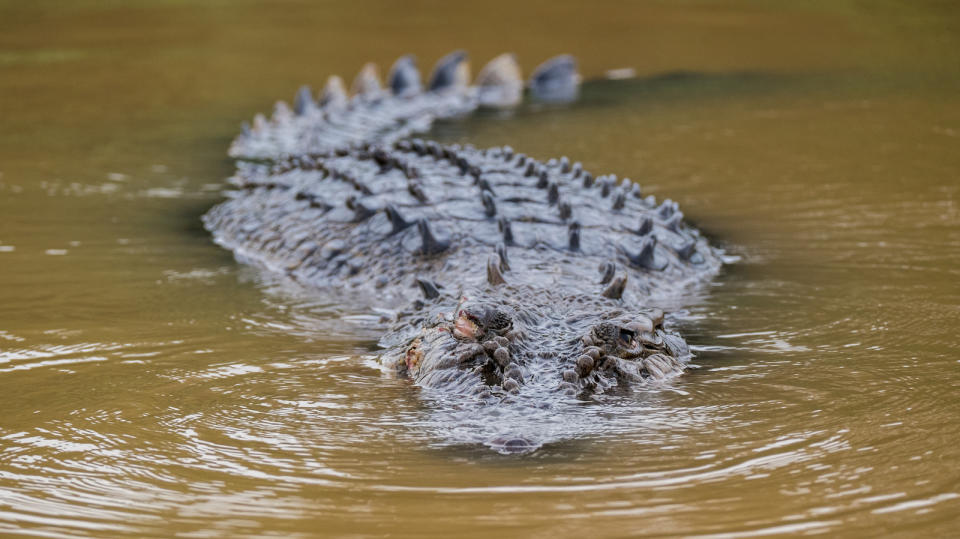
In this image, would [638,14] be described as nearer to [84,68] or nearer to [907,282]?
[84,68]

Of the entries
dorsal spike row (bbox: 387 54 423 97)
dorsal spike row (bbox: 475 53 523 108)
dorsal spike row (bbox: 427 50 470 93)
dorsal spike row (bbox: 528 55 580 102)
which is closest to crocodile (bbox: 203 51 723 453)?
dorsal spike row (bbox: 387 54 423 97)

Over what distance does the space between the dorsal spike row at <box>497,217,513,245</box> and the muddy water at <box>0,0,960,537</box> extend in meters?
0.87

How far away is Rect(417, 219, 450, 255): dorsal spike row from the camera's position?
249 inches

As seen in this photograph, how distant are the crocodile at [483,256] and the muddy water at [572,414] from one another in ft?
0.58

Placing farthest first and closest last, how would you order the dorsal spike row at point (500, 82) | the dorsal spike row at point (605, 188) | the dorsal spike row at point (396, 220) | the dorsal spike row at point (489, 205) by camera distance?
1. the dorsal spike row at point (500, 82)
2. the dorsal spike row at point (605, 188)
3. the dorsal spike row at point (396, 220)
4. the dorsal spike row at point (489, 205)

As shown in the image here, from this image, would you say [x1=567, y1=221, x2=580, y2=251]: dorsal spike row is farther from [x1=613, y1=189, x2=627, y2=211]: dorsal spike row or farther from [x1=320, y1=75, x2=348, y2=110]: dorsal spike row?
[x1=320, y1=75, x2=348, y2=110]: dorsal spike row

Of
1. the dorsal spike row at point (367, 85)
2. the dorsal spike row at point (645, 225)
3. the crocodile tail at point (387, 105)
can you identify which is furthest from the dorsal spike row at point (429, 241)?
the dorsal spike row at point (367, 85)

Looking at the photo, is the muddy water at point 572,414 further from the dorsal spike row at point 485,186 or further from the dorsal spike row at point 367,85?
the dorsal spike row at point 485,186

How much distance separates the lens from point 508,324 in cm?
458

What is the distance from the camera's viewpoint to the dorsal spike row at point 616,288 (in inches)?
210

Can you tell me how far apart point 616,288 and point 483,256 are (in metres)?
0.95

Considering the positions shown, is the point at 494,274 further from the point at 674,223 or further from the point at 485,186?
the point at 674,223

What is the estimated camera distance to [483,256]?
610cm

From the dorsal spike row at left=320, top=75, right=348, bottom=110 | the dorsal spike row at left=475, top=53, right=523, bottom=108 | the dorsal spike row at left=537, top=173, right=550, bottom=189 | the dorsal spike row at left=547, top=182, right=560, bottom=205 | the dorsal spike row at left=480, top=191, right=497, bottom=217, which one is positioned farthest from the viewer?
the dorsal spike row at left=475, top=53, right=523, bottom=108
